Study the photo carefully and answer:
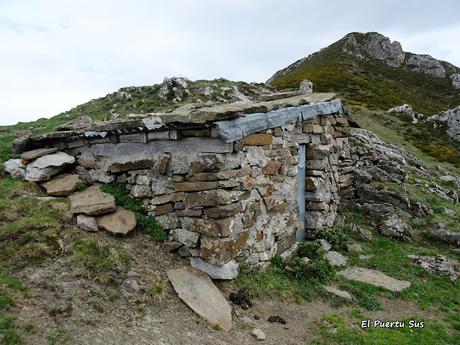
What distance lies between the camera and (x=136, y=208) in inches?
253

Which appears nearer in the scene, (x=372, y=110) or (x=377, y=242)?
(x=377, y=242)

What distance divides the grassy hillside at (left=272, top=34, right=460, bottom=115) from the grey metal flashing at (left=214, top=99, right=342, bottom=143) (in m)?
27.0

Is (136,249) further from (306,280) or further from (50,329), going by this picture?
(306,280)

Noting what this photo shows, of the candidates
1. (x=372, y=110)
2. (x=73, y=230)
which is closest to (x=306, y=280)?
(x=73, y=230)

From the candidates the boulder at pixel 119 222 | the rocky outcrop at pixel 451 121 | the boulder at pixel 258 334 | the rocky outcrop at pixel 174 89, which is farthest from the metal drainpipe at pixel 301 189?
the rocky outcrop at pixel 451 121

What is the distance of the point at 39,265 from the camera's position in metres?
4.87

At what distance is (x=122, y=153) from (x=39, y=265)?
100 inches

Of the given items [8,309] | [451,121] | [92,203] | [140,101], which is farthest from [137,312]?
[451,121]

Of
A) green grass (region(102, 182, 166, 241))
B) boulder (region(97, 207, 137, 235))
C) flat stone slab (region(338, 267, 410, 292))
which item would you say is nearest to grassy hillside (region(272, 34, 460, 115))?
flat stone slab (region(338, 267, 410, 292))

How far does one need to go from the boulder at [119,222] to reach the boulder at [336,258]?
416 cm

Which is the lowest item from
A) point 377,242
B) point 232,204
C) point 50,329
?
point 377,242

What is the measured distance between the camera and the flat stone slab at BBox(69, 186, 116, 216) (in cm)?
602

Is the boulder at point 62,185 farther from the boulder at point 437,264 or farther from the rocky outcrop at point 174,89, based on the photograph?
the rocky outcrop at point 174,89

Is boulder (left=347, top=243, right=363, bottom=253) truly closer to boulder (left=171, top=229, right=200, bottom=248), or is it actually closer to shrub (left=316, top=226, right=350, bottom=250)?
shrub (left=316, top=226, right=350, bottom=250)
